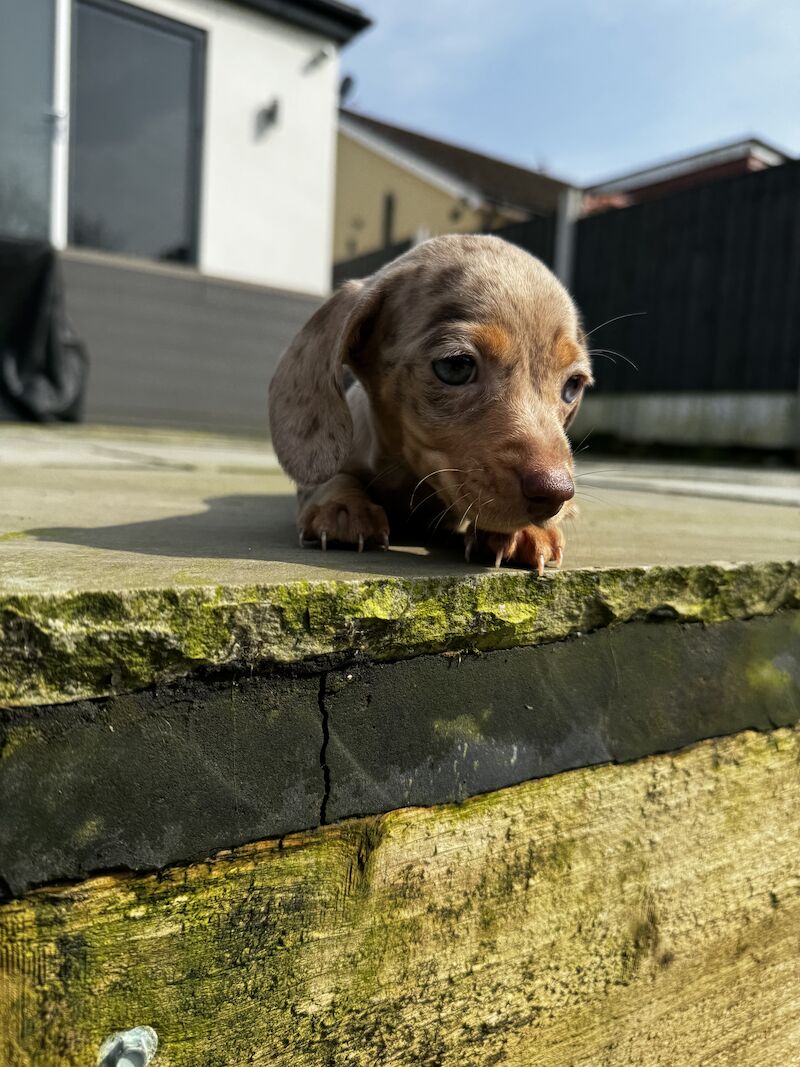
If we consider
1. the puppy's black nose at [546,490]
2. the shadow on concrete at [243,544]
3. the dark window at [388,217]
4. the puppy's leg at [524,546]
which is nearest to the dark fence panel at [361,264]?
the dark window at [388,217]

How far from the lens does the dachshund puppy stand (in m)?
1.51

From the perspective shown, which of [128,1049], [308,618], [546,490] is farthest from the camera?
[546,490]

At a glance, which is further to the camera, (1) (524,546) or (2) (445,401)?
(2) (445,401)

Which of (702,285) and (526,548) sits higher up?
(702,285)

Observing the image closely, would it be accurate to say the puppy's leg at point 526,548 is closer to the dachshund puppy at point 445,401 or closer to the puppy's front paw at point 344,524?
the dachshund puppy at point 445,401

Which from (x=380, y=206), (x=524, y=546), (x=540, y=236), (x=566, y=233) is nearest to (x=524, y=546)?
(x=524, y=546)

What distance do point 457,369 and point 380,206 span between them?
1961cm

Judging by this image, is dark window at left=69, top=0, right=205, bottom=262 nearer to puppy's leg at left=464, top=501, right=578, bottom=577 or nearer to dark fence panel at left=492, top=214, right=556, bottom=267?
dark fence panel at left=492, top=214, right=556, bottom=267

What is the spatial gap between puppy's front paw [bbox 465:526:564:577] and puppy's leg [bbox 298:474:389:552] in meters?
0.22

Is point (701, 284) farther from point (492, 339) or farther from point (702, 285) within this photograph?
point (492, 339)

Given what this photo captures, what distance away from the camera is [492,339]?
5.38 feet

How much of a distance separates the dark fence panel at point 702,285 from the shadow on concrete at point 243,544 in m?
9.82

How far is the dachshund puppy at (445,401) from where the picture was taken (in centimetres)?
151

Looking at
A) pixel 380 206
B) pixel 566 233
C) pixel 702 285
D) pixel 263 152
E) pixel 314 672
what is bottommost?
pixel 314 672
